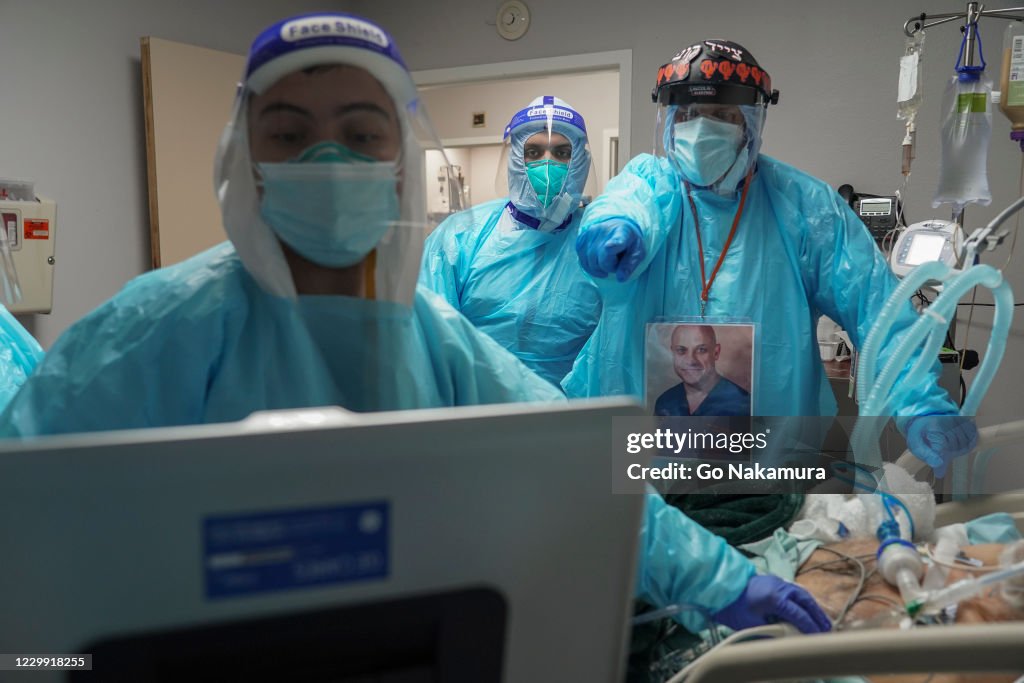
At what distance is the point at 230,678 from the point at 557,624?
217 millimetres

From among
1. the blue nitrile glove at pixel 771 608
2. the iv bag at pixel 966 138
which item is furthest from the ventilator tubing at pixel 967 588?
the iv bag at pixel 966 138

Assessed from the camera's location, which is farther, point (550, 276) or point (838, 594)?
point (550, 276)

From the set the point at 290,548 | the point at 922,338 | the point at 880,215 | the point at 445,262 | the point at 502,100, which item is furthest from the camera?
the point at 502,100

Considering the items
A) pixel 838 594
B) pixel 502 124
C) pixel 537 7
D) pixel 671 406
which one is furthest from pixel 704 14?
pixel 838 594

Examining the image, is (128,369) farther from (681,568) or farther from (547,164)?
(547,164)

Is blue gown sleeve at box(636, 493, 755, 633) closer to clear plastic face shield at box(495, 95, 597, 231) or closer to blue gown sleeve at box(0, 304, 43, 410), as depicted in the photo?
blue gown sleeve at box(0, 304, 43, 410)

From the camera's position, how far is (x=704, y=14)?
11.3 feet

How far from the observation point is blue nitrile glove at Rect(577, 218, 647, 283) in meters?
1.69

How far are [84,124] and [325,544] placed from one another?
339 centimetres

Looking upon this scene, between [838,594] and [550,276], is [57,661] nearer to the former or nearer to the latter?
[838,594]

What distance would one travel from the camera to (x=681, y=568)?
38.1 inches

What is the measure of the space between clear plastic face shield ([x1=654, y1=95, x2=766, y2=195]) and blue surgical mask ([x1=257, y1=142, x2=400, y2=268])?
1.05 meters

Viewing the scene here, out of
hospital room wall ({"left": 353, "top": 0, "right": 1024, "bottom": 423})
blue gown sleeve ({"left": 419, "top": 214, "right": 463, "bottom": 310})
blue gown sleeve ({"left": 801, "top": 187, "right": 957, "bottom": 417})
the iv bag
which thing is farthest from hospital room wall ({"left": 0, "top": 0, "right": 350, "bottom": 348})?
the iv bag

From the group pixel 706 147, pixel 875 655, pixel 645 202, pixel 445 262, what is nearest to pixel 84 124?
pixel 445 262
